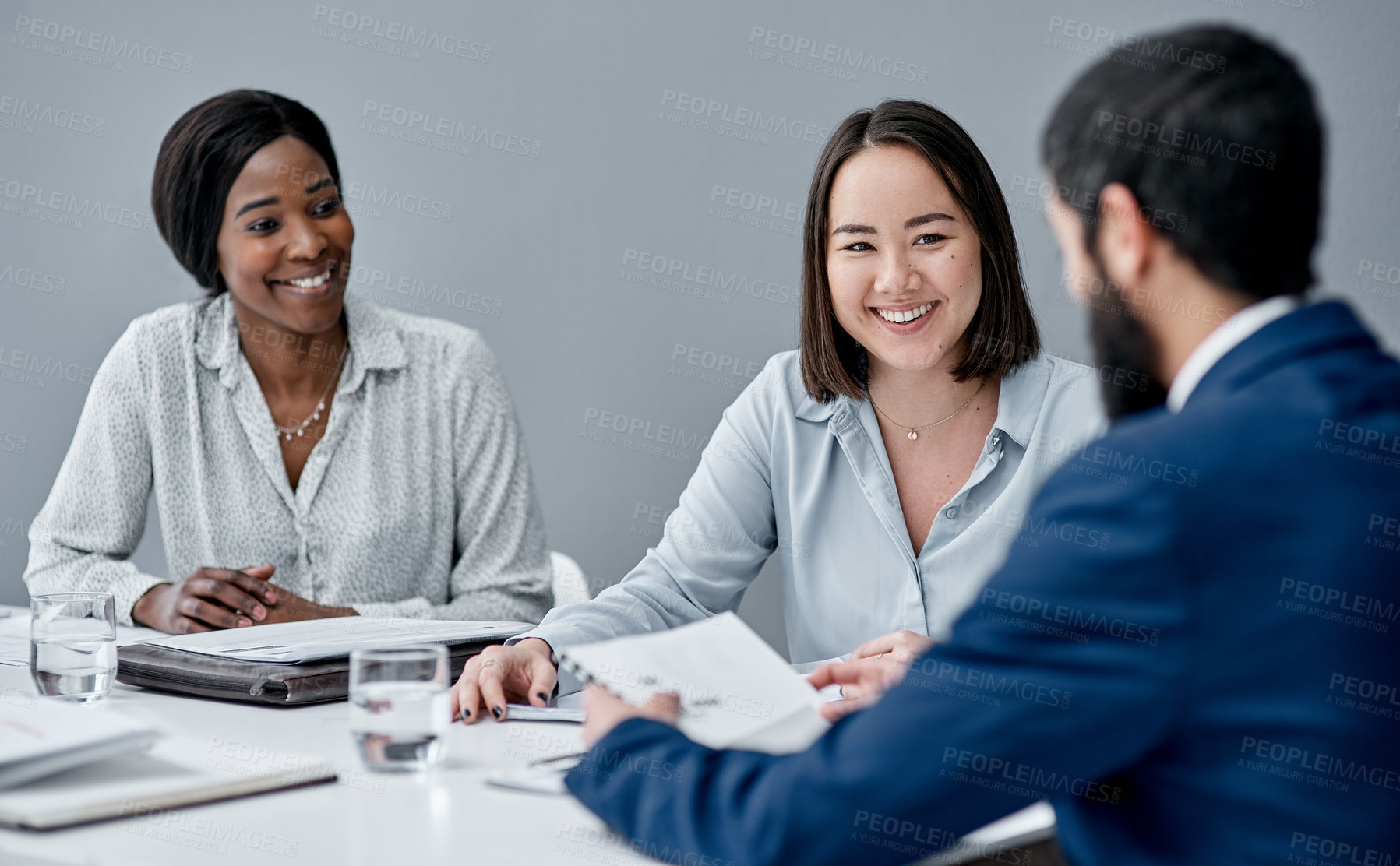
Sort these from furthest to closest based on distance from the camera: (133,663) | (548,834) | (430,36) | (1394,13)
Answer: (430,36)
(1394,13)
(133,663)
(548,834)

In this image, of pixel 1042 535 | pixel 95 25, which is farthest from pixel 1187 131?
pixel 95 25

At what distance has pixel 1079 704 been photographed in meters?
0.71

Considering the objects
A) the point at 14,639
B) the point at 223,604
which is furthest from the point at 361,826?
the point at 14,639

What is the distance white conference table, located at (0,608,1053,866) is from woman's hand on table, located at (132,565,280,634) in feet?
1.99

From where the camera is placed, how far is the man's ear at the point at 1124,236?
2.62 ft

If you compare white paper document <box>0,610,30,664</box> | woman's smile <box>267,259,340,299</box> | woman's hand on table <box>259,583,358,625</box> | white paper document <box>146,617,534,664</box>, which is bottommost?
white paper document <box>0,610,30,664</box>

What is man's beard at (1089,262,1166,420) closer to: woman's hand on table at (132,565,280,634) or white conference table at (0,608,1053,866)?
white conference table at (0,608,1053,866)

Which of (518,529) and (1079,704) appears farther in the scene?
(518,529)

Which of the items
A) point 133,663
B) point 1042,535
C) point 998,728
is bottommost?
point 133,663

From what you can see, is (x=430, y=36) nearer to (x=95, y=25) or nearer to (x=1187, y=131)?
(x=95, y=25)

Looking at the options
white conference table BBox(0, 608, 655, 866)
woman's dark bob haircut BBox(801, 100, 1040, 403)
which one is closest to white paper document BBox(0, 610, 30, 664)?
white conference table BBox(0, 608, 655, 866)

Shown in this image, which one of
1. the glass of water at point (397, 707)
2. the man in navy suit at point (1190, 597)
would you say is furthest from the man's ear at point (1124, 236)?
the glass of water at point (397, 707)

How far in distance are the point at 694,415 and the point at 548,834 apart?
226 centimetres

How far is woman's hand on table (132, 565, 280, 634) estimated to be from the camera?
1.78 m
